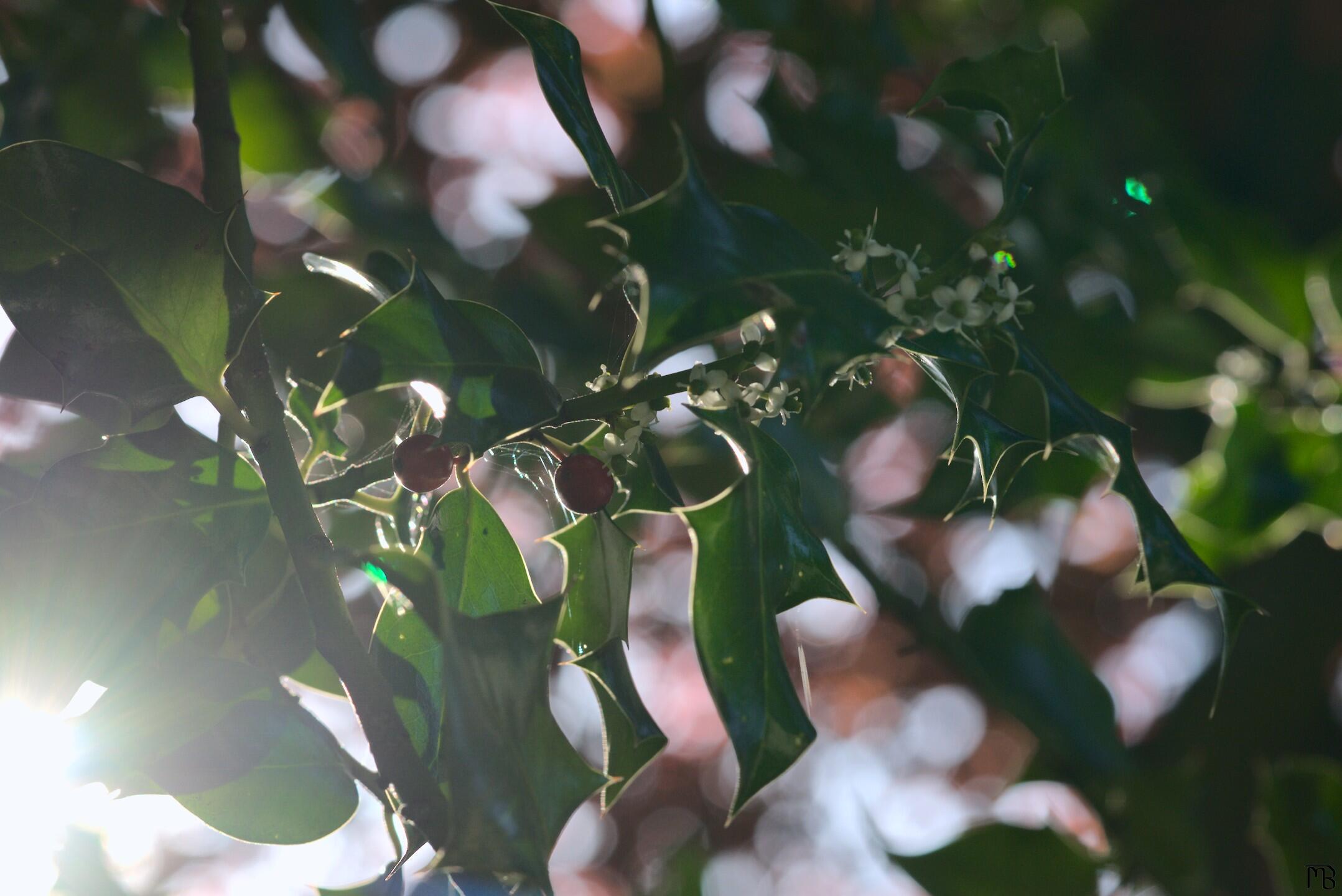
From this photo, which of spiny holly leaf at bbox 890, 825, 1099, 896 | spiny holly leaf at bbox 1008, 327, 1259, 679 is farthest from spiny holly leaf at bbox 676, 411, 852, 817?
spiny holly leaf at bbox 890, 825, 1099, 896

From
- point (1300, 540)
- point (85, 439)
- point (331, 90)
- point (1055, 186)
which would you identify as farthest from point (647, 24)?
point (1300, 540)

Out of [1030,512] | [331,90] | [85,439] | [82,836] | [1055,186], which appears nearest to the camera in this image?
[82,836]

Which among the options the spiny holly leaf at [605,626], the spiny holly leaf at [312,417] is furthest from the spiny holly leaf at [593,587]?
the spiny holly leaf at [312,417]

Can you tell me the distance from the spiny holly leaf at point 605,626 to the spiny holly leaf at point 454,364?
0.08 meters

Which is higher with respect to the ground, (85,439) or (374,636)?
(374,636)

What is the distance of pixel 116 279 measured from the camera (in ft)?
1.22

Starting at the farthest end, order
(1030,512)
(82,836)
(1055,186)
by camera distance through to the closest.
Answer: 1. (1030,512)
2. (1055,186)
3. (82,836)

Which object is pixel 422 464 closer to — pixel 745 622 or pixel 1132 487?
pixel 745 622

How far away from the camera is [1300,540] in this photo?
4.41 ft

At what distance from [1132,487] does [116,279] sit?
0.40m

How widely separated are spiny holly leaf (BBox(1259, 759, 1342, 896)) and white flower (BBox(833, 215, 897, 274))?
75 cm

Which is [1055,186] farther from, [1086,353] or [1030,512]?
[1030,512]

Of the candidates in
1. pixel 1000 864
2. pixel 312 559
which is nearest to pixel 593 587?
pixel 312 559

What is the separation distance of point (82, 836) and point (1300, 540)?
4.68 feet
